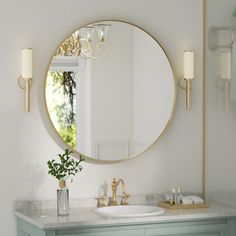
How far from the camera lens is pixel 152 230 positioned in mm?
4051

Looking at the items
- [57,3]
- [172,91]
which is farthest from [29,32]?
[172,91]

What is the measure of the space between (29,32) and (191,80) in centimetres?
109

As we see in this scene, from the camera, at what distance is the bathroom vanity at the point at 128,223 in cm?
386

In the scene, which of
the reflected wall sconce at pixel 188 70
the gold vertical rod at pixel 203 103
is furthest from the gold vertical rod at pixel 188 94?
the gold vertical rod at pixel 203 103

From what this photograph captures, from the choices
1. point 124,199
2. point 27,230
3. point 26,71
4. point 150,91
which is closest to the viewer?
point 27,230

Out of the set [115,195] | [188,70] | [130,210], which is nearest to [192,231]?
[130,210]

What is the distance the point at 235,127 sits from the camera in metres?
4.60

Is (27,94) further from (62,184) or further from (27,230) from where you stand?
(27,230)

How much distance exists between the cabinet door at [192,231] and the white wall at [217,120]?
41 centimetres

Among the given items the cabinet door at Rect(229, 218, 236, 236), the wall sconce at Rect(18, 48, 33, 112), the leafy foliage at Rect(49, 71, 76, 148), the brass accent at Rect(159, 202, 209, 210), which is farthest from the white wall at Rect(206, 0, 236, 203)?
the wall sconce at Rect(18, 48, 33, 112)

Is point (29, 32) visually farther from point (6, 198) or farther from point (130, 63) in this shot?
point (6, 198)

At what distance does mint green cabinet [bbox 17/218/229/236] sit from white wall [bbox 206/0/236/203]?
405 millimetres

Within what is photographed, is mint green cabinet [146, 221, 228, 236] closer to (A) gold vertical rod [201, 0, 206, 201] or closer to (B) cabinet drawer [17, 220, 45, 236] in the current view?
(A) gold vertical rod [201, 0, 206, 201]

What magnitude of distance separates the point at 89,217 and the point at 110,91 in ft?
2.76
